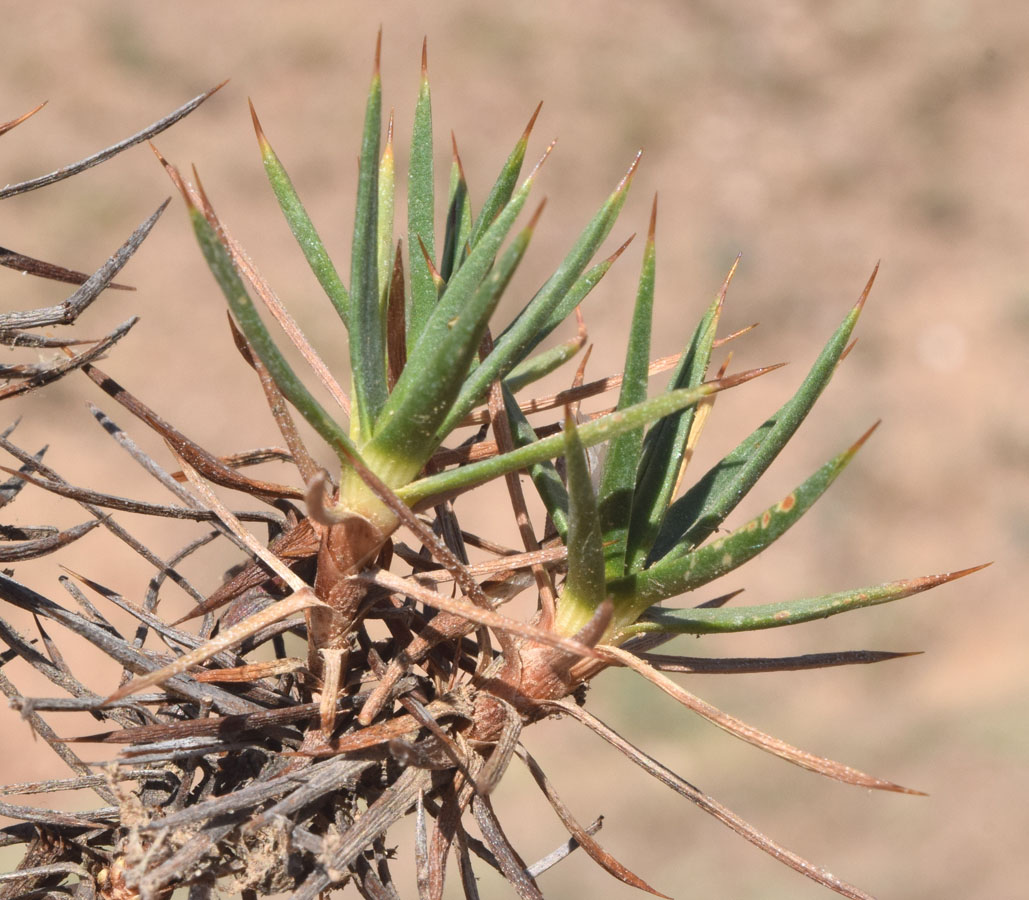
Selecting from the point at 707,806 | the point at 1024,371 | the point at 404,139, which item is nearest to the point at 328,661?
the point at 707,806

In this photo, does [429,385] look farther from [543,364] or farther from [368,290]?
[543,364]

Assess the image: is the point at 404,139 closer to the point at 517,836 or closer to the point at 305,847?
the point at 517,836

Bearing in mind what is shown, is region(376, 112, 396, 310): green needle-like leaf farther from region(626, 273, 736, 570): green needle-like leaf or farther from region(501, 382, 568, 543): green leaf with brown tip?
region(626, 273, 736, 570): green needle-like leaf

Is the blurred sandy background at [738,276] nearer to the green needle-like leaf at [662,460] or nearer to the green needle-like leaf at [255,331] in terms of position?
the green needle-like leaf at [662,460]

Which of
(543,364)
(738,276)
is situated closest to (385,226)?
(543,364)

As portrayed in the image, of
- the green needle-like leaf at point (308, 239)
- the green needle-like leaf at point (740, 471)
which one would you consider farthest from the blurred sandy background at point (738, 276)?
the green needle-like leaf at point (308, 239)
